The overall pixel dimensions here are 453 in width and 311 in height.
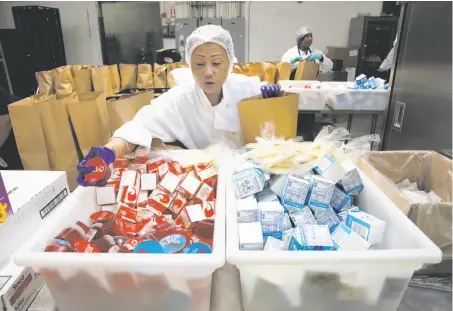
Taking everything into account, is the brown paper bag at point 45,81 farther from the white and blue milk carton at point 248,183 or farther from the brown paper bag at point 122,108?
the white and blue milk carton at point 248,183

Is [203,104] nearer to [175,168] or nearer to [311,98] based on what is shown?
[175,168]

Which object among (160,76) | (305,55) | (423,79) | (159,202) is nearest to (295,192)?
(159,202)

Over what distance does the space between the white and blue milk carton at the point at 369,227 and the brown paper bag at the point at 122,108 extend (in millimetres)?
1369

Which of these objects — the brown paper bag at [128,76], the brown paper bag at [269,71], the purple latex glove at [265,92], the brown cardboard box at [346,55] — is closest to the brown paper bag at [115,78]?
the brown paper bag at [128,76]

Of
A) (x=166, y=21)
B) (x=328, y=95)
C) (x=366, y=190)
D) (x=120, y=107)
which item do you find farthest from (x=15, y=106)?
(x=166, y=21)

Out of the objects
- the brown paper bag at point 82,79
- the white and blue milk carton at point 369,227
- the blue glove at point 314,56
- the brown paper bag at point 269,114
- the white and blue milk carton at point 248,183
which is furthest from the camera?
the blue glove at point 314,56

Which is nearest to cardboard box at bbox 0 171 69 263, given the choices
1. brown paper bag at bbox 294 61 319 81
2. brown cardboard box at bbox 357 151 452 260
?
brown cardboard box at bbox 357 151 452 260

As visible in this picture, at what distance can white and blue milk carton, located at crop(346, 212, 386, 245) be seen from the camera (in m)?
0.68

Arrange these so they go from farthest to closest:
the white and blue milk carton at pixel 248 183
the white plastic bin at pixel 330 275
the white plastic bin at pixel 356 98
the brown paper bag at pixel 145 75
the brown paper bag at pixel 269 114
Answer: the brown paper bag at pixel 145 75
the white plastic bin at pixel 356 98
the brown paper bag at pixel 269 114
the white and blue milk carton at pixel 248 183
the white plastic bin at pixel 330 275

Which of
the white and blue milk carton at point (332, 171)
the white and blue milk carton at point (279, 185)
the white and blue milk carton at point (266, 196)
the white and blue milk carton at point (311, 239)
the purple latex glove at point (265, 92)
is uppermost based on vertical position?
the purple latex glove at point (265, 92)

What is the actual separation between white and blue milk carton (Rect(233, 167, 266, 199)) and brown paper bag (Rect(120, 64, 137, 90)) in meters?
2.79

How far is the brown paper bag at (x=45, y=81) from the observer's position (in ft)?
9.78

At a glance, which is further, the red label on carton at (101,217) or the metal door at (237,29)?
the metal door at (237,29)

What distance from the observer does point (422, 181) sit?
107 cm
